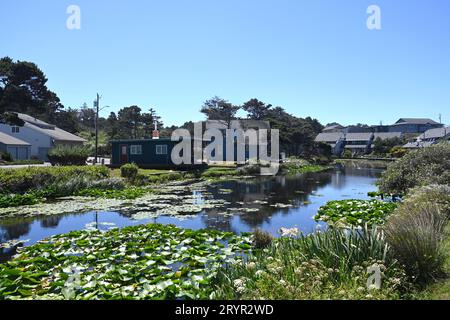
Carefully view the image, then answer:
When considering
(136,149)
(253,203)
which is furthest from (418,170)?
(136,149)

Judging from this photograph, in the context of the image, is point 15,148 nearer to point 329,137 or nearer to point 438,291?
point 438,291

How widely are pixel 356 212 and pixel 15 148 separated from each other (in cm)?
3660

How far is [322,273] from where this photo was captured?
554cm

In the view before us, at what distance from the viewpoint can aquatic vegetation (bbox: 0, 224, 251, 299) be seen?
6184mm

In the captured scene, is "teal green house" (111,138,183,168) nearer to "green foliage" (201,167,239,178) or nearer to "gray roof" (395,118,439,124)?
"green foliage" (201,167,239,178)

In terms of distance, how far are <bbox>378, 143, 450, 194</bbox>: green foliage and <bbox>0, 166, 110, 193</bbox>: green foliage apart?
16145mm

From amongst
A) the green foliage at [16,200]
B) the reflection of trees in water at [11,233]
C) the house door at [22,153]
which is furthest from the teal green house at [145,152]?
the reflection of trees in water at [11,233]

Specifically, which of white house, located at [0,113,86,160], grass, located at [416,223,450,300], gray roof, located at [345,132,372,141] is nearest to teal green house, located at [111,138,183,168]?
white house, located at [0,113,86,160]

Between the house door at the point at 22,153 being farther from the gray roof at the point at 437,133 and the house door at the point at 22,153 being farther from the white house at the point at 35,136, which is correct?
the gray roof at the point at 437,133

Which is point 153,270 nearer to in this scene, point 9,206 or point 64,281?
point 64,281

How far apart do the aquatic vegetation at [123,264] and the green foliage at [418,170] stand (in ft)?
31.7

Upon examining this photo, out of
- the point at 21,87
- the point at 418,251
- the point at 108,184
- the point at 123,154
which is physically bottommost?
the point at 108,184

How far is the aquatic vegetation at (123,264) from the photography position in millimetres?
6184
